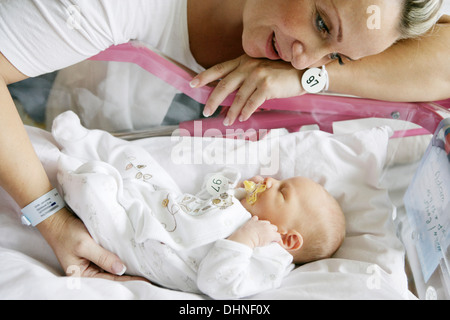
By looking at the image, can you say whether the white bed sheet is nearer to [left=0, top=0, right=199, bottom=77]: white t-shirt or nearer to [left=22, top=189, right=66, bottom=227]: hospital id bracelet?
[left=22, top=189, right=66, bottom=227]: hospital id bracelet

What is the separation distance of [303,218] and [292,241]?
0.06m

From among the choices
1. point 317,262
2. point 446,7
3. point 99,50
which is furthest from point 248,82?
point 446,7

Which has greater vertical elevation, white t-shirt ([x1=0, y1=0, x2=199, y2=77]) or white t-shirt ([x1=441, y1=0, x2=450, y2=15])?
white t-shirt ([x1=0, y1=0, x2=199, y2=77])

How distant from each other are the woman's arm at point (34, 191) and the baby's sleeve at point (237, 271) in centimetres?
19

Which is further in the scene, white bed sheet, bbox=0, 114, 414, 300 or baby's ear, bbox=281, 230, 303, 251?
baby's ear, bbox=281, 230, 303, 251

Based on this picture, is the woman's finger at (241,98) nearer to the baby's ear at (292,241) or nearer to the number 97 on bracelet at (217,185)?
the number 97 on bracelet at (217,185)

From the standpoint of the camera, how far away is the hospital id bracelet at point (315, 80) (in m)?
1.13

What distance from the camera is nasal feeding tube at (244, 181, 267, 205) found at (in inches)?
40.6

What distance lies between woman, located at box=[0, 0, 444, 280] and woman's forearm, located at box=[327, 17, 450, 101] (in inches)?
2.4

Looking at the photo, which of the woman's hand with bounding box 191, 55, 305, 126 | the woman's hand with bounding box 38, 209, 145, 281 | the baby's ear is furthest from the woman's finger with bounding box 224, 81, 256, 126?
the woman's hand with bounding box 38, 209, 145, 281

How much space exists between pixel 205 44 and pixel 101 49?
0.32m

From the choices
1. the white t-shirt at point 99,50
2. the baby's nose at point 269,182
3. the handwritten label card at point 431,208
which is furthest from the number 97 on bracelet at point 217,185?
the handwritten label card at point 431,208
